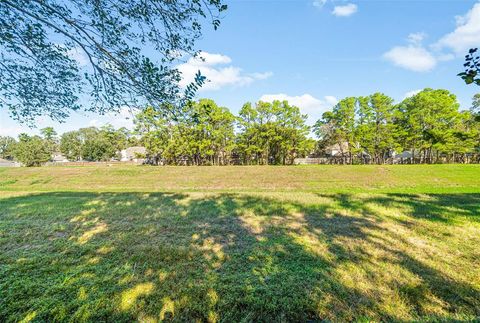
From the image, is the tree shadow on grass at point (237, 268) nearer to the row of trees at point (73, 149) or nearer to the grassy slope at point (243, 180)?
the grassy slope at point (243, 180)

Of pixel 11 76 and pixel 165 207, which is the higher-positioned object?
pixel 11 76

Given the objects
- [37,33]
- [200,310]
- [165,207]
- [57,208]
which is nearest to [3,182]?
[57,208]

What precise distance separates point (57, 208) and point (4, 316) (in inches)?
180

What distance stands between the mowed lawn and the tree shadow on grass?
0.01 meters

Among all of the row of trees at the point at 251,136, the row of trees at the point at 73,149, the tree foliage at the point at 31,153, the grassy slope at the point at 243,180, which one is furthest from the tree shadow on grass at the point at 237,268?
the tree foliage at the point at 31,153

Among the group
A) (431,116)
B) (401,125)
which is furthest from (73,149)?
(431,116)

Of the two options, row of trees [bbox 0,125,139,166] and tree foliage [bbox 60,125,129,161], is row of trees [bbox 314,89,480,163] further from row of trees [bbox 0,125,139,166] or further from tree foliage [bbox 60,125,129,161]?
tree foliage [bbox 60,125,129,161]

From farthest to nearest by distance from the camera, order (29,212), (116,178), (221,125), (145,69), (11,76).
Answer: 1. (221,125)
2. (116,178)
3. (29,212)
4. (11,76)
5. (145,69)

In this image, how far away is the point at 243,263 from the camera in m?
2.86

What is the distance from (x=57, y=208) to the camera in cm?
585

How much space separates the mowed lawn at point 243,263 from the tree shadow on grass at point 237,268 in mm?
13

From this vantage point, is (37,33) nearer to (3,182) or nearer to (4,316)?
(4,316)

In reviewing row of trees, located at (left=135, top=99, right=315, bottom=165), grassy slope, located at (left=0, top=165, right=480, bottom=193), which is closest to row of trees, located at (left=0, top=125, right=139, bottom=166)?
row of trees, located at (left=135, top=99, right=315, bottom=165)

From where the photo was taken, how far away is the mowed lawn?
2.06 metres
